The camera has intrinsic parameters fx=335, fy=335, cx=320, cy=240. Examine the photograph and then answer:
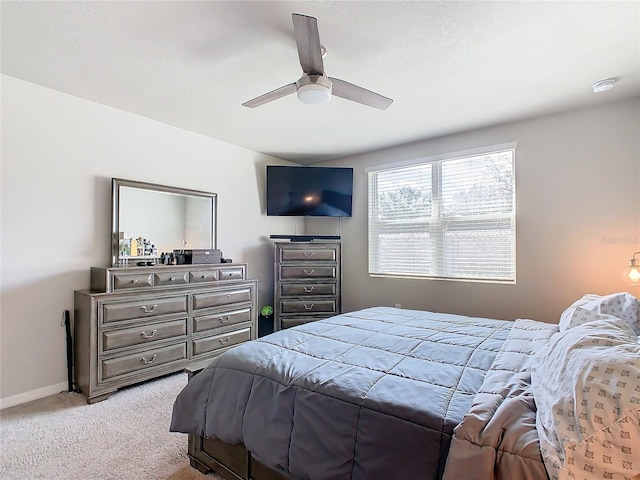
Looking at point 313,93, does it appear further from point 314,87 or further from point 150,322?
point 150,322

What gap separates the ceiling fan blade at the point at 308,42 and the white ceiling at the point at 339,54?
0.24 m

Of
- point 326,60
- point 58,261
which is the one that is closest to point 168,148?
point 58,261

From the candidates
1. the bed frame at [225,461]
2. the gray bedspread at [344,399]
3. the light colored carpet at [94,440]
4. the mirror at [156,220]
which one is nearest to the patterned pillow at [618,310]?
the gray bedspread at [344,399]

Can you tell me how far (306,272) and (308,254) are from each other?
24cm

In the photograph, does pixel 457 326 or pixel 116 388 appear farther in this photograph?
pixel 116 388

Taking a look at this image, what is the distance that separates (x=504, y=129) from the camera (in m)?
3.58

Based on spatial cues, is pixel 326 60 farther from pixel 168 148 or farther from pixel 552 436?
pixel 552 436

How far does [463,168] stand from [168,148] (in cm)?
332

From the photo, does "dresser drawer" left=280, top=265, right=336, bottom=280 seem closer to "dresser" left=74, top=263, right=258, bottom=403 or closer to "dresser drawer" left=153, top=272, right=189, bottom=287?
"dresser" left=74, top=263, right=258, bottom=403

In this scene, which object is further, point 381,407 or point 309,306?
point 309,306

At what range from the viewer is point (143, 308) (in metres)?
2.91

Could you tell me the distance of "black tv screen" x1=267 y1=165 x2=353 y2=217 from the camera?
466 centimetres

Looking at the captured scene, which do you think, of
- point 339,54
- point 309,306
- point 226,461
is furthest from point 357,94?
point 309,306

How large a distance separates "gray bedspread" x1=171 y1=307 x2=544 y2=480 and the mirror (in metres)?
1.97
